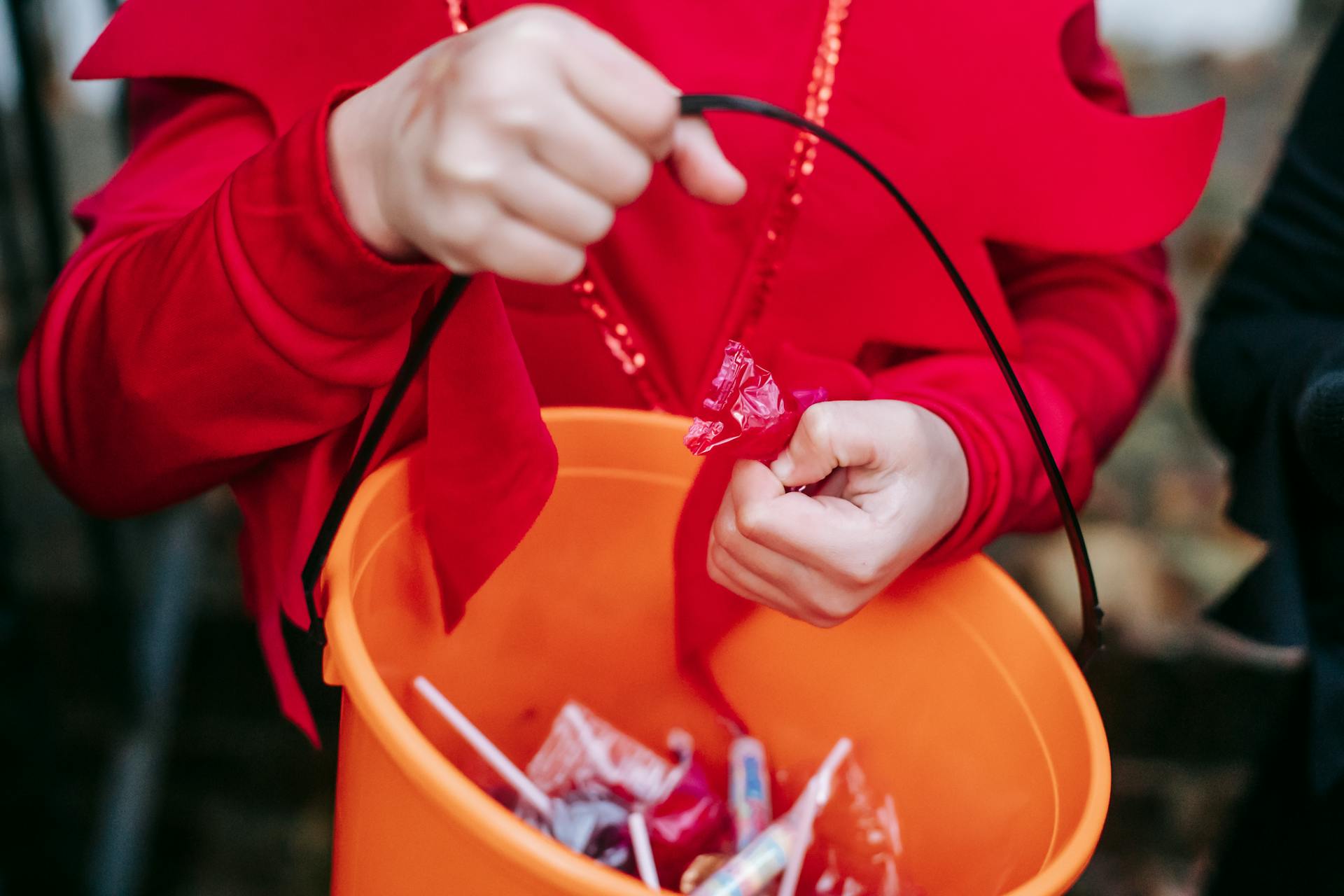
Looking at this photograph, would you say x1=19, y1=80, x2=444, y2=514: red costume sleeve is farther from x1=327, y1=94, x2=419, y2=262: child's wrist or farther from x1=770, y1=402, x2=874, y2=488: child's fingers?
x1=770, y1=402, x2=874, y2=488: child's fingers

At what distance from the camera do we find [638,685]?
0.63 meters

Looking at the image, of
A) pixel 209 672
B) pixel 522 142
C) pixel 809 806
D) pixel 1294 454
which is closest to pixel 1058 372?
pixel 1294 454

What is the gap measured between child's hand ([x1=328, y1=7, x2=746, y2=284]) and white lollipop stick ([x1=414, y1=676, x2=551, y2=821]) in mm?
240

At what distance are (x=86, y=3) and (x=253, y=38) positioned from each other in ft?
3.37

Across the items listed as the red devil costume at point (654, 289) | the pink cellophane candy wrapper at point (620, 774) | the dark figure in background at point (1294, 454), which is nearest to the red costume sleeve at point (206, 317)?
the red devil costume at point (654, 289)

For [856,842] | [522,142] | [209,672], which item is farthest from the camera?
[209,672]

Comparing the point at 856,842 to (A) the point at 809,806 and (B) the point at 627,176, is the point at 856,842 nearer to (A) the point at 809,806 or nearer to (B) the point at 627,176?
(A) the point at 809,806

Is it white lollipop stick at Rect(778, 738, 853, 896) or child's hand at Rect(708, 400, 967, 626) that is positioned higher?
child's hand at Rect(708, 400, 967, 626)

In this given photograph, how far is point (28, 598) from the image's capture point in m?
1.15

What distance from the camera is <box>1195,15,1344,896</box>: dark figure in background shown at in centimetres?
65

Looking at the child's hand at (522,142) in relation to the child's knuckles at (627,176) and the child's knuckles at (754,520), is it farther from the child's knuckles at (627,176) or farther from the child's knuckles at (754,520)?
the child's knuckles at (754,520)

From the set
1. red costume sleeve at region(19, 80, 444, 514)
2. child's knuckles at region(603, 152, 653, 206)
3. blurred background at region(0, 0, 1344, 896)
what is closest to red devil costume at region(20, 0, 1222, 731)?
red costume sleeve at region(19, 80, 444, 514)

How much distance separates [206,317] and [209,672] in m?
0.97

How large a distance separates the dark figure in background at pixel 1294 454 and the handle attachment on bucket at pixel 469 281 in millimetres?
203
